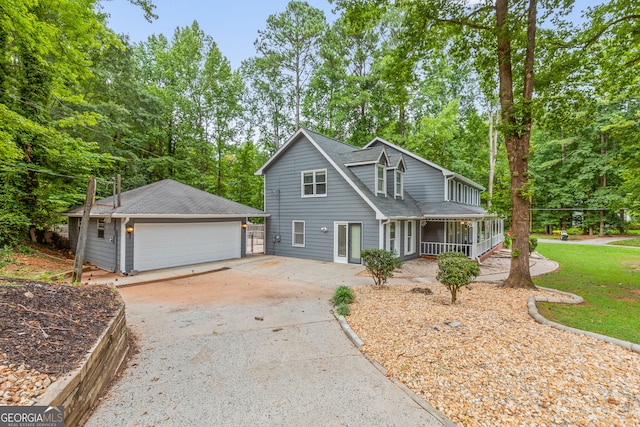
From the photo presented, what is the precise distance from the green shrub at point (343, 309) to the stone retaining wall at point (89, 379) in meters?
3.95

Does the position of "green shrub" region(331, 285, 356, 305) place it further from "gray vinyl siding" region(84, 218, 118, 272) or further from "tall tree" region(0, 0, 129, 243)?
"tall tree" region(0, 0, 129, 243)

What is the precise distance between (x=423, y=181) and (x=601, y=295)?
9.84 meters

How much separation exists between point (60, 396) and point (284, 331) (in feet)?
11.0

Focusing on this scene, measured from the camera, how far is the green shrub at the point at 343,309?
618 cm

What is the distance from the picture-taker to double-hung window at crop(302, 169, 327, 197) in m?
13.8

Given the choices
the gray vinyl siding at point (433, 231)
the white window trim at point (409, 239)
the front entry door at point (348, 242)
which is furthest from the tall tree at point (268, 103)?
the white window trim at point (409, 239)

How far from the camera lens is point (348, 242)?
1303 cm

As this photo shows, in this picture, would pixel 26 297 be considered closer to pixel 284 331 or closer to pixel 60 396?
pixel 60 396

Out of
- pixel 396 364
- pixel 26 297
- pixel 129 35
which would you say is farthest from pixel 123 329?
pixel 129 35

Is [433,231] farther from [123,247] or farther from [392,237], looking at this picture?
[123,247]

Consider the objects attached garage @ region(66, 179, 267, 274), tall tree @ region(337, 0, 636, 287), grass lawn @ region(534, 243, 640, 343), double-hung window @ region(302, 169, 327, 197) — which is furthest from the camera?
double-hung window @ region(302, 169, 327, 197)

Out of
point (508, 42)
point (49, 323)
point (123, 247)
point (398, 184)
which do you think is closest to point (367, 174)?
point (398, 184)

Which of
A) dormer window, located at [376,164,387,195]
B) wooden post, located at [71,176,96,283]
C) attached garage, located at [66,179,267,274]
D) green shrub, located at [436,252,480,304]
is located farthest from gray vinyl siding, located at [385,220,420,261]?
wooden post, located at [71,176,96,283]

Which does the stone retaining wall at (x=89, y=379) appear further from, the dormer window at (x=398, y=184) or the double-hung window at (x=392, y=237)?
the dormer window at (x=398, y=184)
